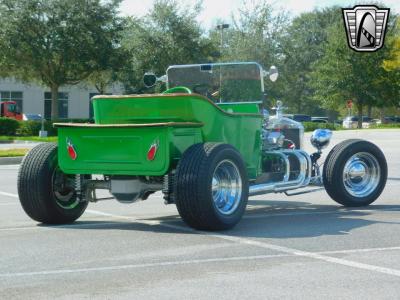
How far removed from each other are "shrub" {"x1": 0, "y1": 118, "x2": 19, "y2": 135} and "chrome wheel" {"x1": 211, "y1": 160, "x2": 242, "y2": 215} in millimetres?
33484

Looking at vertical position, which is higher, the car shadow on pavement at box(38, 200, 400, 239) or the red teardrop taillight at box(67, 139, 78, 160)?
the red teardrop taillight at box(67, 139, 78, 160)

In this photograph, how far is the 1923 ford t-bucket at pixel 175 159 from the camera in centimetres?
767

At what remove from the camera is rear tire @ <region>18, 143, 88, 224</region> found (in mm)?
Answer: 8273

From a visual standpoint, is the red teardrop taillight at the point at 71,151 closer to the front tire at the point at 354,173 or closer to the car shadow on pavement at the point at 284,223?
the car shadow on pavement at the point at 284,223

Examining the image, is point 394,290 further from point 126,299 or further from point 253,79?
point 253,79

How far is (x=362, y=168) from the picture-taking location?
401 inches

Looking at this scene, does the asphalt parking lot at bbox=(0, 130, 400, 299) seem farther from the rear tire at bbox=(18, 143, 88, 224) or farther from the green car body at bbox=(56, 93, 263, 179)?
the green car body at bbox=(56, 93, 263, 179)

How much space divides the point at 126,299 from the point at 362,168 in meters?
5.71

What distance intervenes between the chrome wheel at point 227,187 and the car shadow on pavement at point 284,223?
25 centimetres

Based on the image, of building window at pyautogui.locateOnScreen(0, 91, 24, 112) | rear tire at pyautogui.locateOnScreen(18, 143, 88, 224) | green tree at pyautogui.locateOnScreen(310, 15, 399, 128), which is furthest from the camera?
building window at pyautogui.locateOnScreen(0, 91, 24, 112)

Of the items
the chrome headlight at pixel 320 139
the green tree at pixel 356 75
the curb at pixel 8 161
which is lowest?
the curb at pixel 8 161

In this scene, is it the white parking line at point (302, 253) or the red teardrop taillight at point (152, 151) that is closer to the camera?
the white parking line at point (302, 253)

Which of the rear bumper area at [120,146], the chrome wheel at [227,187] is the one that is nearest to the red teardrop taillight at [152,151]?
the rear bumper area at [120,146]

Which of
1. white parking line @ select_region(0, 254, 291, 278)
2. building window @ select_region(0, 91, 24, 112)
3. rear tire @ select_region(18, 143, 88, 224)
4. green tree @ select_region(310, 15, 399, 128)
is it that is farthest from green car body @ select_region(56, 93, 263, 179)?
building window @ select_region(0, 91, 24, 112)
